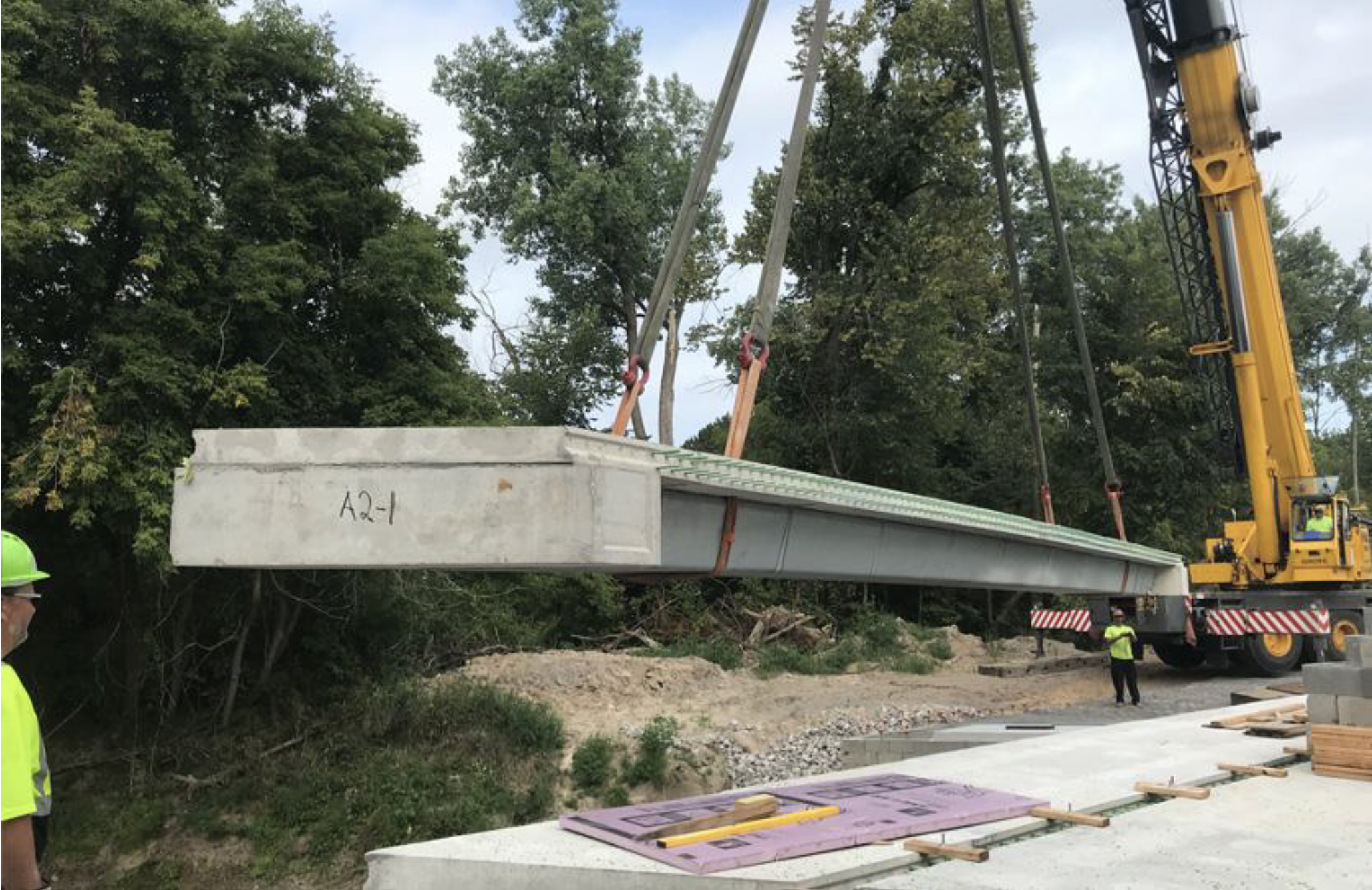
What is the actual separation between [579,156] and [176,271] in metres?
20.1

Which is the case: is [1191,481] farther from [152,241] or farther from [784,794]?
[152,241]

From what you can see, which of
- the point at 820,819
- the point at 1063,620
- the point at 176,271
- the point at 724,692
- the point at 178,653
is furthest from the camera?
the point at 724,692

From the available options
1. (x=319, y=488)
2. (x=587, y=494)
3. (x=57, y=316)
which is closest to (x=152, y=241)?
(x=57, y=316)

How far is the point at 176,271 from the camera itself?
38.0 feet

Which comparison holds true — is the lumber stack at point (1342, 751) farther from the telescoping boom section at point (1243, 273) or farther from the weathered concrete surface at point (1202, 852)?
the telescoping boom section at point (1243, 273)

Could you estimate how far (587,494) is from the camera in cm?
493

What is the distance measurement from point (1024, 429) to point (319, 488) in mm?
28843

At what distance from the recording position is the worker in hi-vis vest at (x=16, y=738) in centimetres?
288

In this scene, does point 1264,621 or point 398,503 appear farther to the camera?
point 1264,621


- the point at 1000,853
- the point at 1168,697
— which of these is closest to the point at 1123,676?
the point at 1168,697

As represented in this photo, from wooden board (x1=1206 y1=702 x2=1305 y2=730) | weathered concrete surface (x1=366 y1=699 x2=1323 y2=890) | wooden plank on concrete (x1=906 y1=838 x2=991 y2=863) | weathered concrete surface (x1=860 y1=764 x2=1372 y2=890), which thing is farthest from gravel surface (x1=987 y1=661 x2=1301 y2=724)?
wooden plank on concrete (x1=906 y1=838 x2=991 y2=863)

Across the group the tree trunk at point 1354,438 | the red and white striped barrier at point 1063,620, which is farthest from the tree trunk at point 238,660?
the tree trunk at point 1354,438

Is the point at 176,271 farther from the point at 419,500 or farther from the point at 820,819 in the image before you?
the point at 820,819

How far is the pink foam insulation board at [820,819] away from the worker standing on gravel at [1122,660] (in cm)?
853
